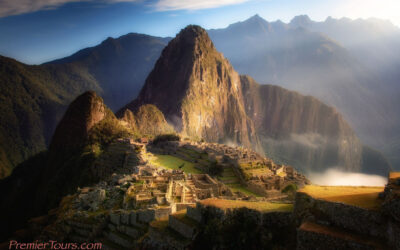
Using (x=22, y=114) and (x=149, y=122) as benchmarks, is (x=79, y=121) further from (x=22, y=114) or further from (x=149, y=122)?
(x=22, y=114)

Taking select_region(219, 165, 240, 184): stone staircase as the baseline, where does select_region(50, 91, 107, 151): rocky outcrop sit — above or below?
above

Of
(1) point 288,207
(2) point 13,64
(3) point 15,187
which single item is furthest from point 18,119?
(1) point 288,207

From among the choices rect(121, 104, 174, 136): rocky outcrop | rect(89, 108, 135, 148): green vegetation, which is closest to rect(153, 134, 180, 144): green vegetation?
rect(89, 108, 135, 148): green vegetation

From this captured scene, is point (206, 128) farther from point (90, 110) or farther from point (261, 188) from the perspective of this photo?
point (261, 188)

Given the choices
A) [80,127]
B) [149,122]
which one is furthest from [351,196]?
[149,122]

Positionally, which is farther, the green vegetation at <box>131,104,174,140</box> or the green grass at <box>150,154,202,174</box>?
the green vegetation at <box>131,104,174,140</box>

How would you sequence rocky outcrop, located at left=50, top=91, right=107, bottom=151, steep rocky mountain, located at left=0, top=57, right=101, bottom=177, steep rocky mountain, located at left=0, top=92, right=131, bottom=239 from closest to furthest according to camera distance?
steep rocky mountain, located at left=0, top=92, right=131, bottom=239 → rocky outcrop, located at left=50, top=91, right=107, bottom=151 → steep rocky mountain, located at left=0, top=57, right=101, bottom=177

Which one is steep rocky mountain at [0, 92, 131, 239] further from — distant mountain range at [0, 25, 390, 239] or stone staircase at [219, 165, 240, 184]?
stone staircase at [219, 165, 240, 184]

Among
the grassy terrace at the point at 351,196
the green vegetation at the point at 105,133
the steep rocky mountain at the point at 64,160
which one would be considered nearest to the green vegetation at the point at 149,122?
the steep rocky mountain at the point at 64,160

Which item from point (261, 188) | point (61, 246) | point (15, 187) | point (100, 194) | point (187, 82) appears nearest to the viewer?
point (61, 246)
